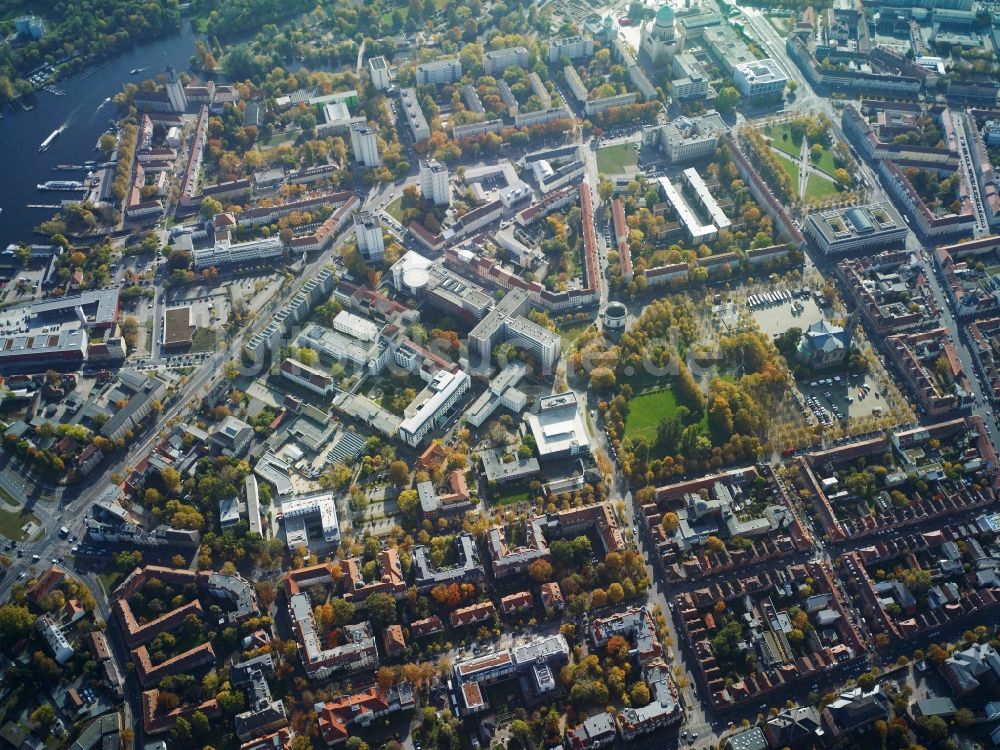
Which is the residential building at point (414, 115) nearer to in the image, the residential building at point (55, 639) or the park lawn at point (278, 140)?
the park lawn at point (278, 140)

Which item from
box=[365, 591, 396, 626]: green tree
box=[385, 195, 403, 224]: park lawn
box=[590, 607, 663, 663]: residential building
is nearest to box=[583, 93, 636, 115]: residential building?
box=[385, 195, 403, 224]: park lawn

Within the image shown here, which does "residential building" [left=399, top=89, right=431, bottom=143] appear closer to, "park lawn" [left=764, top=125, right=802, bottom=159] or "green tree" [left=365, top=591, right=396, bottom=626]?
"park lawn" [left=764, top=125, right=802, bottom=159]

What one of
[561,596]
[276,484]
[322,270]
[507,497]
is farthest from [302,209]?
[561,596]

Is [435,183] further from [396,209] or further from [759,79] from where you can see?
[759,79]

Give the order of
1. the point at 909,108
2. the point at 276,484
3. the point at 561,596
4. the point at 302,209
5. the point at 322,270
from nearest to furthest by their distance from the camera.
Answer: the point at 561,596 < the point at 276,484 < the point at 322,270 < the point at 302,209 < the point at 909,108

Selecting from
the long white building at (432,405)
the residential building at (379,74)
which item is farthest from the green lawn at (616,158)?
the long white building at (432,405)

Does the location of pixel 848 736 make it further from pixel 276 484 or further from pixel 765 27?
pixel 765 27

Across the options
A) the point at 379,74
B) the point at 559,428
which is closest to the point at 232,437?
the point at 559,428
